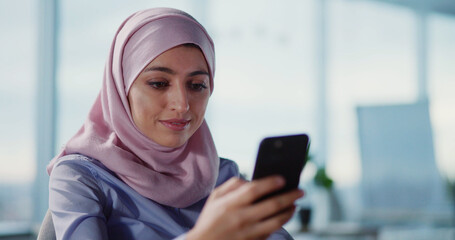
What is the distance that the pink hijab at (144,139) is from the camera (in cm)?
113

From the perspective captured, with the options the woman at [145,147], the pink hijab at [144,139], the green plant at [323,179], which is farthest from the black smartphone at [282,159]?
the green plant at [323,179]

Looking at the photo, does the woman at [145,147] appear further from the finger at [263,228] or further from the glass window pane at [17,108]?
the glass window pane at [17,108]

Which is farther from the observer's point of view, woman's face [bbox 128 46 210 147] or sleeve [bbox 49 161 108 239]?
woman's face [bbox 128 46 210 147]

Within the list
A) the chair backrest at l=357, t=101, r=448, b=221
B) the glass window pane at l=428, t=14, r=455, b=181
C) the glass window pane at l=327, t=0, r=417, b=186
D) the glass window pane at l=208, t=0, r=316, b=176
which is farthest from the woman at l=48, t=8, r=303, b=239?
the glass window pane at l=428, t=14, r=455, b=181

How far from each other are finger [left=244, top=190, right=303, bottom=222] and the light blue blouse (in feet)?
1.19

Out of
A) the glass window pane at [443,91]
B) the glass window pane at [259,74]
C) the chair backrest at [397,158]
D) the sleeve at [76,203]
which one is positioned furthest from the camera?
the glass window pane at [443,91]

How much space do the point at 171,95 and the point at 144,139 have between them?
0.40 ft

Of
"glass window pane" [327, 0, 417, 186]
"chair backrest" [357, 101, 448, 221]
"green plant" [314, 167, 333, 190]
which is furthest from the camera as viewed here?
"glass window pane" [327, 0, 417, 186]

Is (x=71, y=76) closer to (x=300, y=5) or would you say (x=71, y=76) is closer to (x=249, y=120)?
(x=249, y=120)

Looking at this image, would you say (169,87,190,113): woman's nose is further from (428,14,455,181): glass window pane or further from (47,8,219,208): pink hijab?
(428,14,455,181): glass window pane

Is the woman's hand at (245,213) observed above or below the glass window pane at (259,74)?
below

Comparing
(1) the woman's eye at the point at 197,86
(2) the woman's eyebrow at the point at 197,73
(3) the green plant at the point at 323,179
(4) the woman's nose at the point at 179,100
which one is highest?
(2) the woman's eyebrow at the point at 197,73

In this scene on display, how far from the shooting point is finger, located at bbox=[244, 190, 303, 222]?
0.70m

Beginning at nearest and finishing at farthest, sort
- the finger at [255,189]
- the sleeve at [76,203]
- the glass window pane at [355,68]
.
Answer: the finger at [255,189], the sleeve at [76,203], the glass window pane at [355,68]
